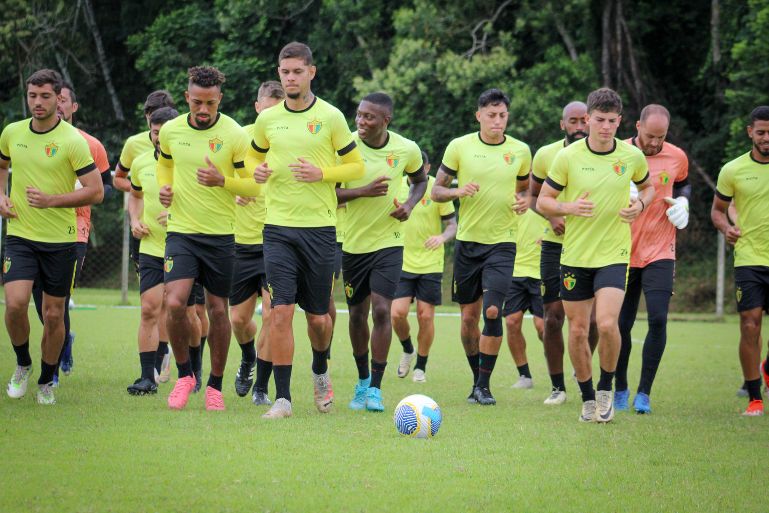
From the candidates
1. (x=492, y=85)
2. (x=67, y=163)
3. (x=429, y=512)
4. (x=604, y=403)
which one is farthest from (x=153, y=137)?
(x=492, y=85)

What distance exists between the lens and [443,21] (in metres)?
30.9

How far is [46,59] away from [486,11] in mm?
13700

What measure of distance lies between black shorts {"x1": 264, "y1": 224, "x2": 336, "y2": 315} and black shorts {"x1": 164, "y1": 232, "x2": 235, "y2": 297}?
22.5 inches

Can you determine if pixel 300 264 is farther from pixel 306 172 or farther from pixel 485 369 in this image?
pixel 485 369

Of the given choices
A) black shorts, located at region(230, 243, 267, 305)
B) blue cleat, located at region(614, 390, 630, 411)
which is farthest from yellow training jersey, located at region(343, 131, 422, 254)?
blue cleat, located at region(614, 390, 630, 411)

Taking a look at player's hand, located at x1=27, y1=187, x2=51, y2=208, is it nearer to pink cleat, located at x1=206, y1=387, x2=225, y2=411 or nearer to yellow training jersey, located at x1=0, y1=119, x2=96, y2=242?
yellow training jersey, located at x1=0, y1=119, x2=96, y2=242

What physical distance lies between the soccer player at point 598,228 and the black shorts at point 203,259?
8.70 ft

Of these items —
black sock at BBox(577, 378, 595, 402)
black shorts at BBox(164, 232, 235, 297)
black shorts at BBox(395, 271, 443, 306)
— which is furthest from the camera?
black shorts at BBox(395, 271, 443, 306)

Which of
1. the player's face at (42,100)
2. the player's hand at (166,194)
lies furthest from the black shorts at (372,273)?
the player's face at (42,100)

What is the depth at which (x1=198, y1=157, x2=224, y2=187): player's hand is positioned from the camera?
29.7 feet

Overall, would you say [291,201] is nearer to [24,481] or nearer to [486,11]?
[24,481]

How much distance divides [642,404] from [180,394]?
4.05m

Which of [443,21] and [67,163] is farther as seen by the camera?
[443,21]

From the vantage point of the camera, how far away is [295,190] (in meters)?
9.01
